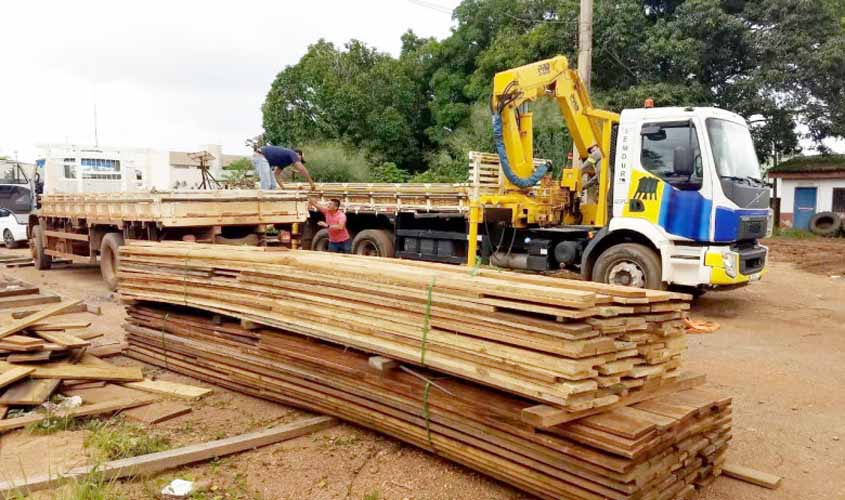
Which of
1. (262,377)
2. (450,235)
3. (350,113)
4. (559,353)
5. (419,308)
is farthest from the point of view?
(350,113)

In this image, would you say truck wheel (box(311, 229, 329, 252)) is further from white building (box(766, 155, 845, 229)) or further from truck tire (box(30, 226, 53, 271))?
white building (box(766, 155, 845, 229))

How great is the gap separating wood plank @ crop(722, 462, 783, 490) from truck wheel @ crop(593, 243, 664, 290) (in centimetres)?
450

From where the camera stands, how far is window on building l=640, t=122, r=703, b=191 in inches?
316

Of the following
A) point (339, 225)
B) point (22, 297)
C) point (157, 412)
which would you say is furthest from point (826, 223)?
point (22, 297)

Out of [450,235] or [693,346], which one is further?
[450,235]

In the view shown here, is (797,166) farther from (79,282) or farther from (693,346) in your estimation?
(79,282)

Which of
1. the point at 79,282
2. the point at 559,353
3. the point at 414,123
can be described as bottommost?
the point at 79,282

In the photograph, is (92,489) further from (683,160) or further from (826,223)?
(826,223)

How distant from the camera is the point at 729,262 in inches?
315

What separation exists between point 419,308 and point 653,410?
1.42 m

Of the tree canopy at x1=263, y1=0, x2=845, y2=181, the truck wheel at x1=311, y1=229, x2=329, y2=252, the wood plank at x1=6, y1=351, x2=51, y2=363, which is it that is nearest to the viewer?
the wood plank at x1=6, y1=351, x2=51, y2=363

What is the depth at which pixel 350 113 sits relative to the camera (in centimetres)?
2803

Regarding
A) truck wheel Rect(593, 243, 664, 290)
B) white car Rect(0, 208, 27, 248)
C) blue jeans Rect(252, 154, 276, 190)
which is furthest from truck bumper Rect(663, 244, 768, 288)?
white car Rect(0, 208, 27, 248)

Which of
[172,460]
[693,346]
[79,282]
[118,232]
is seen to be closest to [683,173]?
[693,346]
